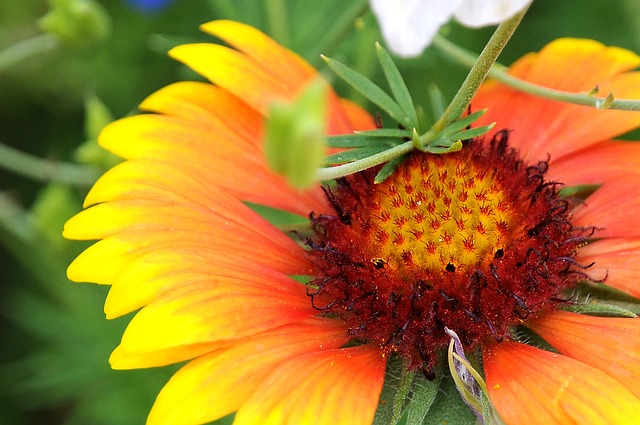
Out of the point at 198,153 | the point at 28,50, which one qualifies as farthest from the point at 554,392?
the point at 28,50

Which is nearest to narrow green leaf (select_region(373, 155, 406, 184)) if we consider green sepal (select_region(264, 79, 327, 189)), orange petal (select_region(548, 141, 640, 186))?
orange petal (select_region(548, 141, 640, 186))

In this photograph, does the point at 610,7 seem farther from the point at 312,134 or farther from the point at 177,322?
the point at 312,134

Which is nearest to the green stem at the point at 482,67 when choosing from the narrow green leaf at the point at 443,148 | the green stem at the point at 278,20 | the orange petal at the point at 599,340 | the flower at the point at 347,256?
the narrow green leaf at the point at 443,148

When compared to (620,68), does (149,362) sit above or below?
below

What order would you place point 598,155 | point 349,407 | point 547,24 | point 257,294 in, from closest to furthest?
point 349,407 → point 257,294 → point 598,155 → point 547,24

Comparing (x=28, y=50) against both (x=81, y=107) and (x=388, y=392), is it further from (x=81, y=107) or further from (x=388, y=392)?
(x=388, y=392)

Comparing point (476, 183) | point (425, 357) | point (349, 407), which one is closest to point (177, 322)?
point (349, 407)

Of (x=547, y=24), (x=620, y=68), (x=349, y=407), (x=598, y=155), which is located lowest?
(x=349, y=407)
